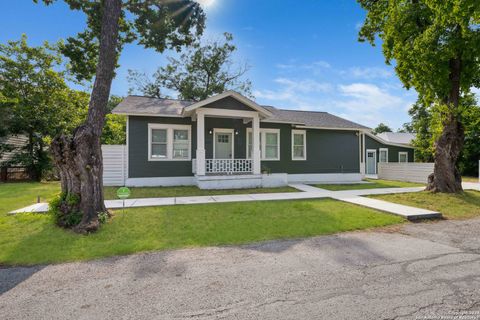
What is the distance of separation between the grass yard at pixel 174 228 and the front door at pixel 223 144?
5607mm

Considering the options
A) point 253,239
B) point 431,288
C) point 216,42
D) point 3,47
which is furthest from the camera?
point 216,42

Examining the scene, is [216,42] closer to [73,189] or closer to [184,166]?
[184,166]

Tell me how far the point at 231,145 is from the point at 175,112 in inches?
135

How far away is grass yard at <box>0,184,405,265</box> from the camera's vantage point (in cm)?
422

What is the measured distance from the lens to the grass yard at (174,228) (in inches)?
166

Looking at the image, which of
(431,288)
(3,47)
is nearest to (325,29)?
(431,288)

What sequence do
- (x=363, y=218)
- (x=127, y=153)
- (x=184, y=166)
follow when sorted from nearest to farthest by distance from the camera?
(x=363, y=218) → (x=127, y=153) → (x=184, y=166)

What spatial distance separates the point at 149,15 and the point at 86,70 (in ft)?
11.1

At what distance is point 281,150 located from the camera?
13.9 m

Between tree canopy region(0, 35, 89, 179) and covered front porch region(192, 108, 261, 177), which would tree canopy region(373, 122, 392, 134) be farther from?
tree canopy region(0, 35, 89, 179)

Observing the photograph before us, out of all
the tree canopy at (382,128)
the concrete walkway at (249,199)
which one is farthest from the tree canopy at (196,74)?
the tree canopy at (382,128)

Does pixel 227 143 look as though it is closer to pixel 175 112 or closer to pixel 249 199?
pixel 175 112

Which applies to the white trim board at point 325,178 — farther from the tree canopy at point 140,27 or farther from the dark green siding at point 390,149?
the tree canopy at point 140,27

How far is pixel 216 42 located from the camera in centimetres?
2625
